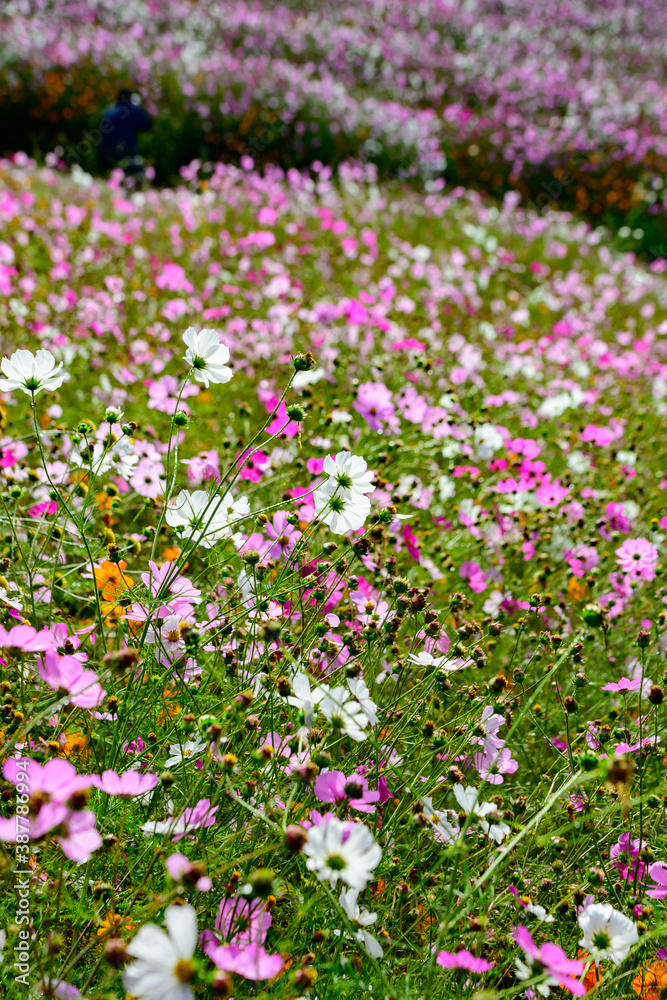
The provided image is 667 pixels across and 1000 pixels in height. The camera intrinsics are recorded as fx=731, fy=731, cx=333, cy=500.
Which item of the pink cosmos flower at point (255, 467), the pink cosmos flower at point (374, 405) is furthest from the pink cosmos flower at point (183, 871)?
the pink cosmos flower at point (374, 405)

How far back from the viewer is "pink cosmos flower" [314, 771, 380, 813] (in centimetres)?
83

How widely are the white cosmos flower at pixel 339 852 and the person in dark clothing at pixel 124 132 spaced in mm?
6564

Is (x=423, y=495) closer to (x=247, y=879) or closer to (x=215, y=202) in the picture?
(x=247, y=879)

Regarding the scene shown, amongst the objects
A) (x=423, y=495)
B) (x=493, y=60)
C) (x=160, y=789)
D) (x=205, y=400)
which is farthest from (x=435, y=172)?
(x=160, y=789)

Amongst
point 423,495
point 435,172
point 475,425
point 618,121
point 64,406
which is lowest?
point 64,406

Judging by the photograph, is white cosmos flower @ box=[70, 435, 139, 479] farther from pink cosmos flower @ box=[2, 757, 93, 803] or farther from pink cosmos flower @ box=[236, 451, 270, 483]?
pink cosmos flower @ box=[2, 757, 93, 803]

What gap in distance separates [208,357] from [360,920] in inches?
30.5

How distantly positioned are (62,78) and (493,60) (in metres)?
6.39

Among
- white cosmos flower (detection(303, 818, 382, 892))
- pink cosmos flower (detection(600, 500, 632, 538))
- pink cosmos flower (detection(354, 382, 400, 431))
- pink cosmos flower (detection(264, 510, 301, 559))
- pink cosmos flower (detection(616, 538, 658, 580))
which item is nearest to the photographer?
white cosmos flower (detection(303, 818, 382, 892))

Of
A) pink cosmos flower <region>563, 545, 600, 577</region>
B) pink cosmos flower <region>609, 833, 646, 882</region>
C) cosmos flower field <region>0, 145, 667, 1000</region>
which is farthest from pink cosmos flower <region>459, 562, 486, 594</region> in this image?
pink cosmos flower <region>609, 833, 646, 882</region>

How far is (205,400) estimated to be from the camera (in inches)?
99.4

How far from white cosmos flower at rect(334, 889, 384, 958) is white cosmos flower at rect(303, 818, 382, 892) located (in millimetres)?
95

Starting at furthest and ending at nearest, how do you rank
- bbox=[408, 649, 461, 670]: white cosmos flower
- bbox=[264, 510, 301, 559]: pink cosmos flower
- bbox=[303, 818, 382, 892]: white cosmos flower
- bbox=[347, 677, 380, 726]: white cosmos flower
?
bbox=[264, 510, 301, 559]: pink cosmos flower → bbox=[408, 649, 461, 670]: white cosmos flower → bbox=[347, 677, 380, 726]: white cosmos flower → bbox=[303, 818, 382, 892]: white cosmos flower

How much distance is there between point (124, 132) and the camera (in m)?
6.62
